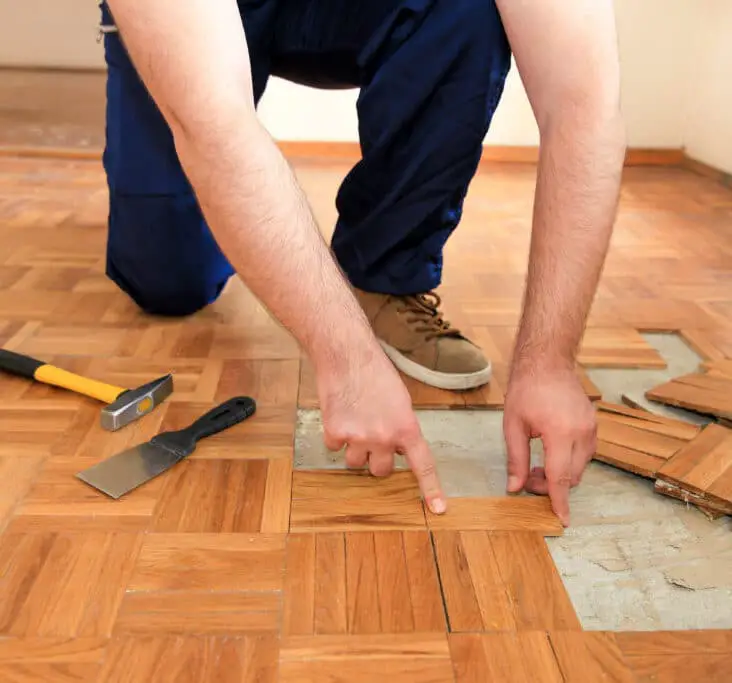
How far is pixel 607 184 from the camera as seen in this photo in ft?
2.61

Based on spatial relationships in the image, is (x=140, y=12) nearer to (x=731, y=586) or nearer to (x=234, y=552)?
(x=234, y=552)

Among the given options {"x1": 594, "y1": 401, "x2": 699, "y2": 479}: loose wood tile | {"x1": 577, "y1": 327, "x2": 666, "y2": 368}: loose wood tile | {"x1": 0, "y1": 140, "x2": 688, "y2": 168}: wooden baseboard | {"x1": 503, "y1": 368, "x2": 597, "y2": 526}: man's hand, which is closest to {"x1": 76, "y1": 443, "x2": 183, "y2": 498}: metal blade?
{"x1": 503, "y1": 368, "x2": 597, "y2": 526}: man's hand

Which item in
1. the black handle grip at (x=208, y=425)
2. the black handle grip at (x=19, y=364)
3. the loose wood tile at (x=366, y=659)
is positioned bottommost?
the black handle grip at (x=19, y=364)

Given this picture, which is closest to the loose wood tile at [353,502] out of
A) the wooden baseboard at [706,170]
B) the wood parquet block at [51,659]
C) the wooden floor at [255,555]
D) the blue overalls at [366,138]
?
the wooden floor at [255,555]

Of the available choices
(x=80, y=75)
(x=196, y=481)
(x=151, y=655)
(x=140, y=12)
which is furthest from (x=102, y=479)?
(x=80, y=75)

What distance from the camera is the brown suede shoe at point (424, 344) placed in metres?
1.05

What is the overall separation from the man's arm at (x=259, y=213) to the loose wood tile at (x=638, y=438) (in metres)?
0.24

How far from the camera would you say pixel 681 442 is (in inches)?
35.1

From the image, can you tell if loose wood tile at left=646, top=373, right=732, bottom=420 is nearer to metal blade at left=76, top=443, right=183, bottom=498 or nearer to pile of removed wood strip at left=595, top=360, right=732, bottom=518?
pile of removed wood strip at left=595, top=360, right=732, bottom=518

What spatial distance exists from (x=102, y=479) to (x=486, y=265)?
103 cm

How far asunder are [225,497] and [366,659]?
0.26 metres

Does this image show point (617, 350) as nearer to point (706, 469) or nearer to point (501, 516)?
point (706, 469)

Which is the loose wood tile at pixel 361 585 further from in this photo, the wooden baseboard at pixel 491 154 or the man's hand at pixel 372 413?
the wooden baseboard at pixel 491 154

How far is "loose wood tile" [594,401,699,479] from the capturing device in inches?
33.8
